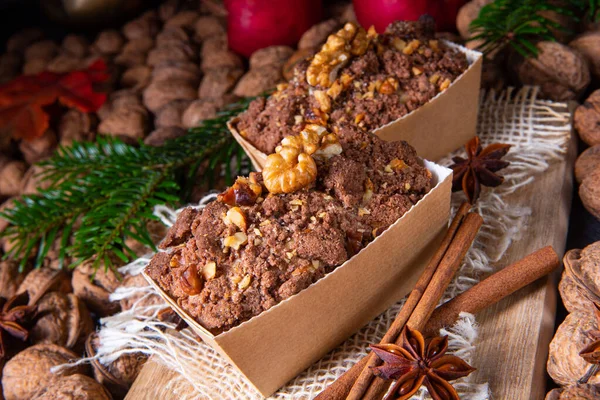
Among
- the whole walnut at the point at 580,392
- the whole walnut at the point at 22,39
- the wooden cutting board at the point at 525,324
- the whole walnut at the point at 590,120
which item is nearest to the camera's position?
the whole walnut at the point at 580,392

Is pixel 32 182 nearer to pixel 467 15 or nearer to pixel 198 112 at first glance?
pixel 198 112

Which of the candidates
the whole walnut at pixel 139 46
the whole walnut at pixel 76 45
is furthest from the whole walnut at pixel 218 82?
the whole walnut at pixel 76 45

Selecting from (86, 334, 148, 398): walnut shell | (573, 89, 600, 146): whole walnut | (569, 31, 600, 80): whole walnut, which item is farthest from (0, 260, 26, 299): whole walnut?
(569, 31, 600, 80): whole walnut

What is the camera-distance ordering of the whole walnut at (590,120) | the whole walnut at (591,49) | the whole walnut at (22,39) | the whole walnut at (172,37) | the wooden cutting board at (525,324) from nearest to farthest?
the wooden cutting board at (525,324) < the whole walnut at (590,120) < the whole walnut at (591,49) < the whole walnut at (172,37) < the whole walnut at (22,39)

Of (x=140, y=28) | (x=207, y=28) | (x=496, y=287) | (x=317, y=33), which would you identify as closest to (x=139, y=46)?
(x=140, y=28)

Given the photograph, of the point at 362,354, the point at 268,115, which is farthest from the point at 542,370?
the point at 268,115

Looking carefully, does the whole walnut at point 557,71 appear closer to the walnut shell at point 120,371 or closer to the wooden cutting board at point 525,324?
the wooden cutting board at point 525,324
